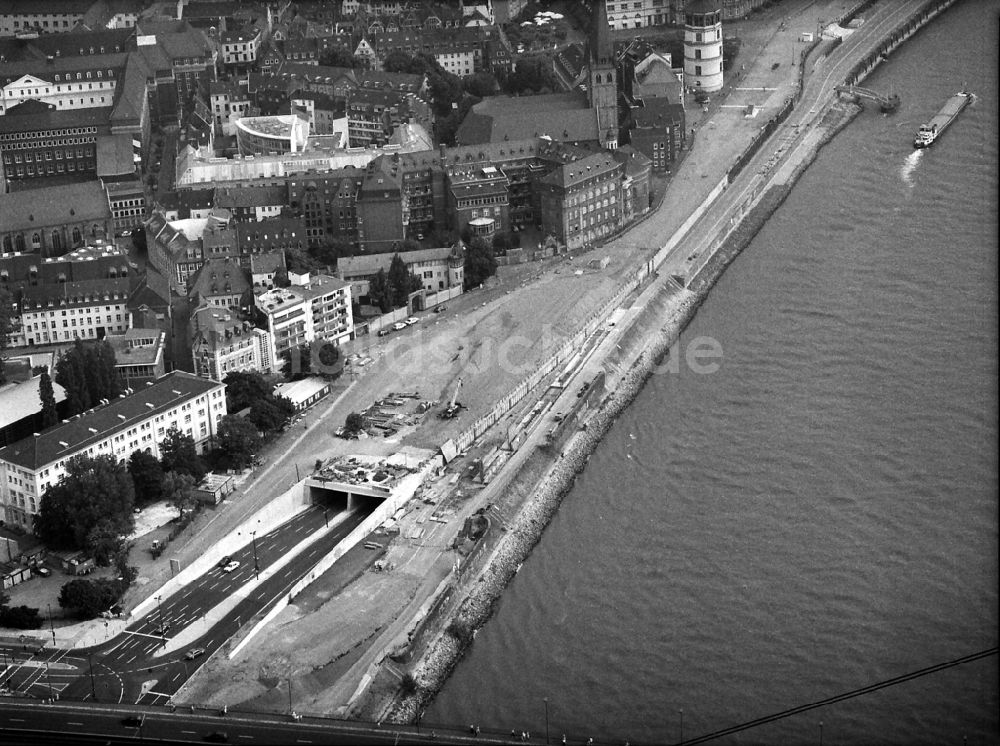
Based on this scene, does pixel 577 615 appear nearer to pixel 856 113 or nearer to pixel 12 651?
pixel 12 651

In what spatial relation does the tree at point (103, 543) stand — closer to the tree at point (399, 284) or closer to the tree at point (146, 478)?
the tree at point (146, 478)

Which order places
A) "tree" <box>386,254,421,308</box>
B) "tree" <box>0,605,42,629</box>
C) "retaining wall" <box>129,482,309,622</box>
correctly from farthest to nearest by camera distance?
1. "tree" <box>386,254,421,308</box>
2. "retaining wall" <box>129,482,309,622</box>
3. "tree" <box>0,605,42,629</box>

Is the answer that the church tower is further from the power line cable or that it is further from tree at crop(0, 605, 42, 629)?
the power line cable

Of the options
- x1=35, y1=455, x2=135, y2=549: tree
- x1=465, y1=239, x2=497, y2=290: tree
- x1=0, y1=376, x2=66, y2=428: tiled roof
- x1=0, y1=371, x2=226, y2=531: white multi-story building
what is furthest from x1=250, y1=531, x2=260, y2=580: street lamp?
x1=465, y1=239, x2=497, y2=290: tree

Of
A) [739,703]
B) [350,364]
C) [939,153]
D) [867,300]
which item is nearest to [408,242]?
[350,364]

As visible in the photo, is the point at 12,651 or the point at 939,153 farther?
the point at 939,153
